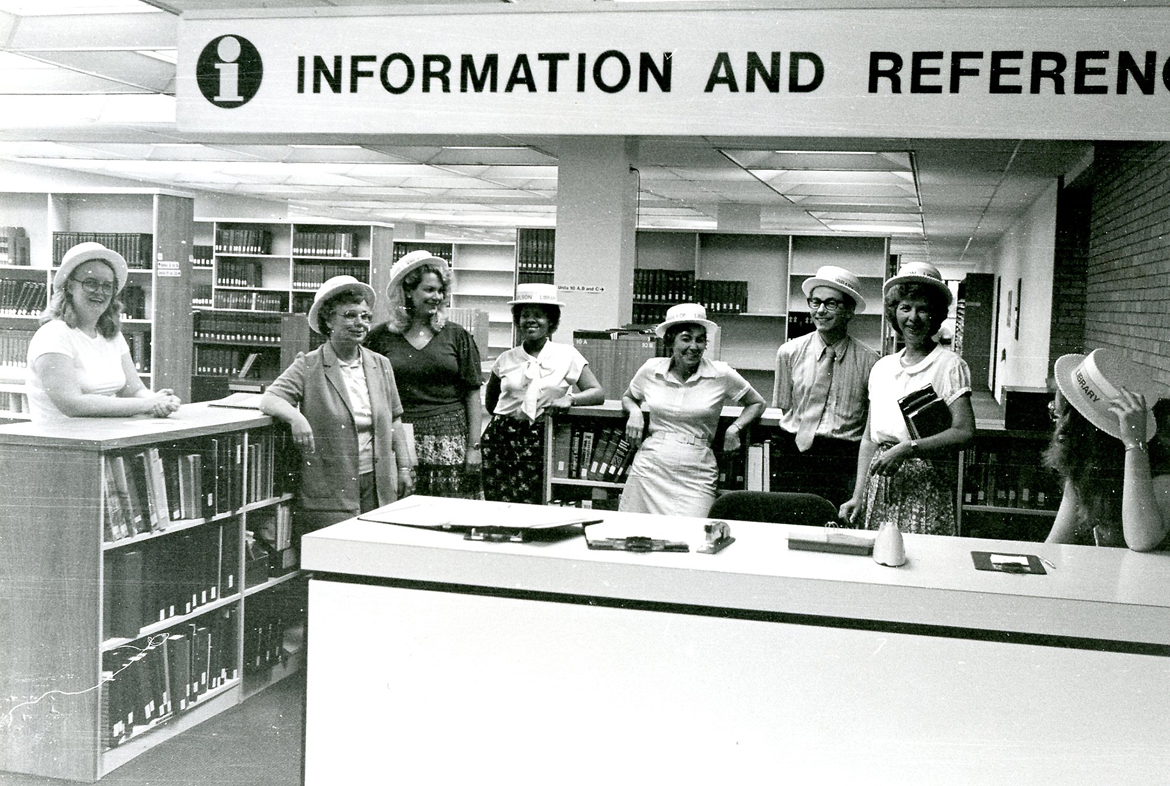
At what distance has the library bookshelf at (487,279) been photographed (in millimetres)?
13516

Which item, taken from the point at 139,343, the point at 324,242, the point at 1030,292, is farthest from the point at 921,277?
Answer: the point at 1030,292

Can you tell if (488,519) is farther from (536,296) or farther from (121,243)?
(121,243)

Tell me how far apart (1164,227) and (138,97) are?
7.49 metres

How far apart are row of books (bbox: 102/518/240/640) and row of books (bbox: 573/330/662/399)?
6.87 feet

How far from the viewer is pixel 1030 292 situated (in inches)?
370

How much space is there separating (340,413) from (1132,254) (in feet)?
13.9

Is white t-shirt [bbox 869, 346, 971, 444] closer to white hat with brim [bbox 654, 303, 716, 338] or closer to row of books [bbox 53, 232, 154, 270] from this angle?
white hat with brim [bbox 654, 303, 716, 338]

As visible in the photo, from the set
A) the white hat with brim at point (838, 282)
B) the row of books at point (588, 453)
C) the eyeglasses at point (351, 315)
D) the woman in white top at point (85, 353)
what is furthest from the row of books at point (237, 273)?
the white hat with brim at point (838, 282)

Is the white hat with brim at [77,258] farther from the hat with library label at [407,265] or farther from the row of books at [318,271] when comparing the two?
the row of books at [318,271]

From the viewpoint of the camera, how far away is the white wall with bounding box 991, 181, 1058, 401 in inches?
318

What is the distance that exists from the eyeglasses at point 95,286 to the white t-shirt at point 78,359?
0.45 feet

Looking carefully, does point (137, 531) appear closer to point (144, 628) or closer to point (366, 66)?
point (144, 628)

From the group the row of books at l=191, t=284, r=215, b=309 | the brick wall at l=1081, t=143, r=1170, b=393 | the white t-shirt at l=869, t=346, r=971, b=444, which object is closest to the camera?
the white t-shirt at l=869, t=346, r=971, b=444

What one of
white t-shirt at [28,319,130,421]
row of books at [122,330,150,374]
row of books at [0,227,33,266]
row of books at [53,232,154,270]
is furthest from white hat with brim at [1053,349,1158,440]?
row of books at [0,227,33,266]
